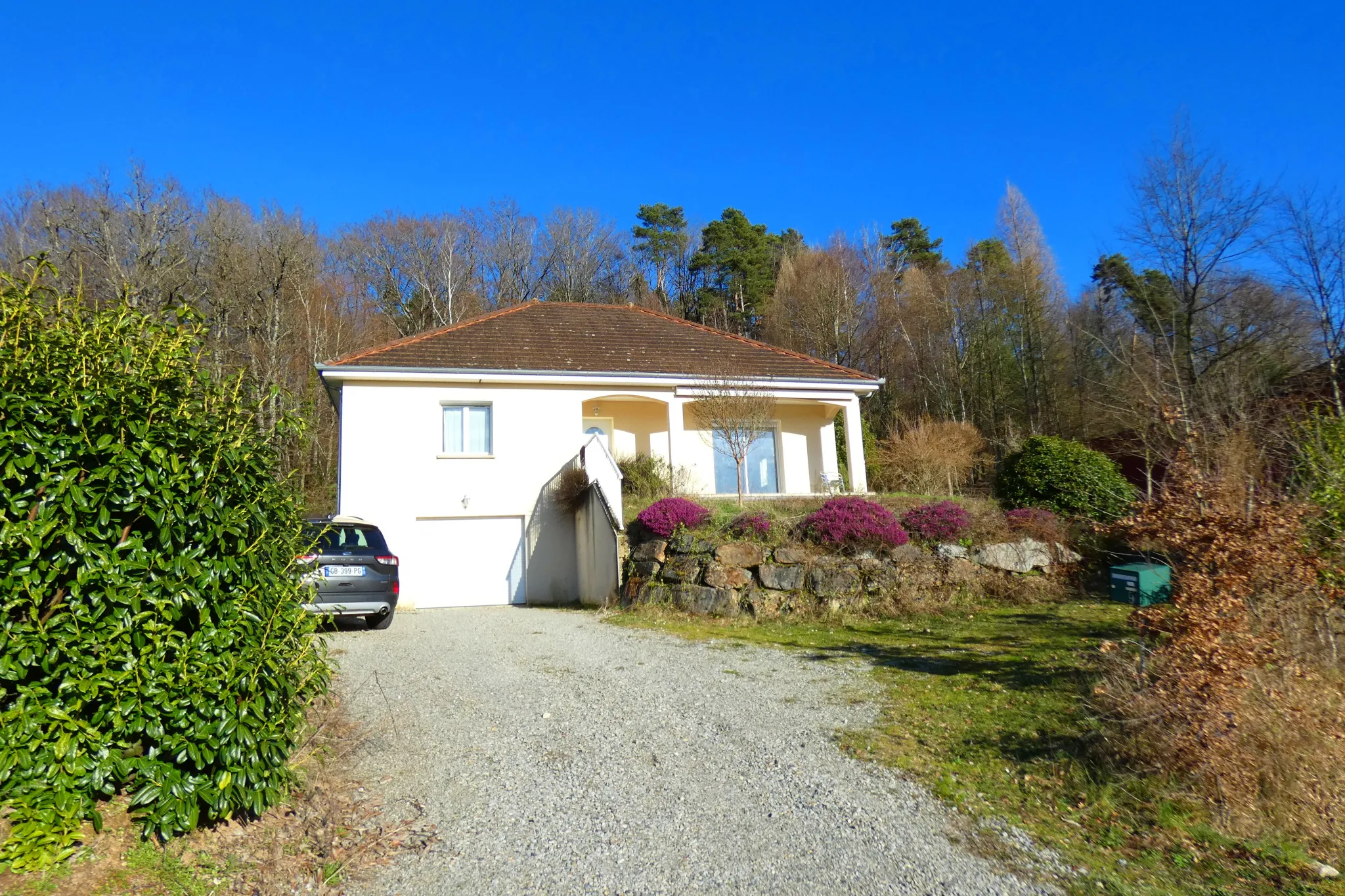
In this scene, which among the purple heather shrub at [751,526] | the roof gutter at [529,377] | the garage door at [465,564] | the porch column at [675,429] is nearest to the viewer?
the purple heather shrub at [751,526]

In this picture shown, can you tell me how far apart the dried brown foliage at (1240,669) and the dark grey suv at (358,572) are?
853 centimetres

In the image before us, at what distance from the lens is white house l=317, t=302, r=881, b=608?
1547 cm

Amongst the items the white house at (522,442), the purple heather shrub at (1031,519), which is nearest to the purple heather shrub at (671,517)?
the white house at (522,442)

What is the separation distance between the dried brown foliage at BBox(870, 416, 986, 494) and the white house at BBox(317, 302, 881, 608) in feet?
6.61

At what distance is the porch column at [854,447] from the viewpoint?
18750 mm

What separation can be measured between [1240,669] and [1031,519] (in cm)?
922

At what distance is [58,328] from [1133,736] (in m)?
5.97

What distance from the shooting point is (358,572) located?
10.2m

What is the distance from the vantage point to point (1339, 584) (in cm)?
493

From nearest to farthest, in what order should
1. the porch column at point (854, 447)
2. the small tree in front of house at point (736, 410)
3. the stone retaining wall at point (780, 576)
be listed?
the stone retaining wall at point (780, 576), the small tree in front of house at point (736, 410), the porch column at point (854, 447)

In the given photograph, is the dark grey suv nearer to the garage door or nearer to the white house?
the white house

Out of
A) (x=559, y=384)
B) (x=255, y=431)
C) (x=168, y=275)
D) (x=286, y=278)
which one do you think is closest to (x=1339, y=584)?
(x=255, y=431)

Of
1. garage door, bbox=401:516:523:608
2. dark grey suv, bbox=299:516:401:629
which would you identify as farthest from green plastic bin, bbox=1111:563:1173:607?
garage door, bbox=401:516:523:608

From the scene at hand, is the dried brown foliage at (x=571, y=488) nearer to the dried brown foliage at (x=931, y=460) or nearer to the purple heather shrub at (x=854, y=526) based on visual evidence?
the purple heather shrub at (x=854, y=526)
